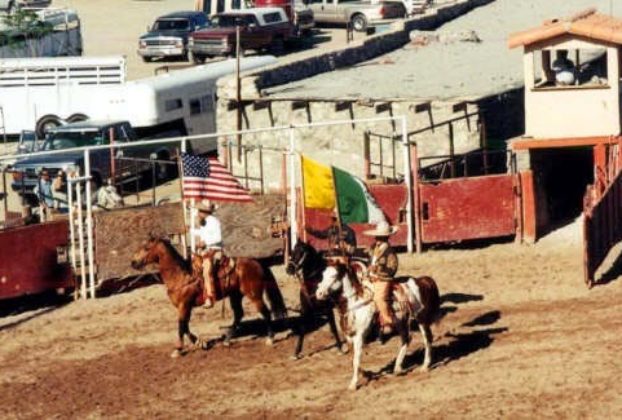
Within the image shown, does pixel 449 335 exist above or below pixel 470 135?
below

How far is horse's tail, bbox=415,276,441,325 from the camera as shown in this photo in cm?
2275

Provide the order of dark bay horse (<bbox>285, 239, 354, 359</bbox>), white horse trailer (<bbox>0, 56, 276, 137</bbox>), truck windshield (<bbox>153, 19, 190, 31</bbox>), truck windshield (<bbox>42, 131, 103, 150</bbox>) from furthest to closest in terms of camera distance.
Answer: truck windshield (<bbox>153, 19, 190, 31</bbox>) < white horse trailer (<bbox>0, 56, 276, 137</bbox>) < truck windshield (<bbox>42, 131, 103, 150</bbox>) < dark bay horse (<bbox>285, 239, 354, 359</bbox>)

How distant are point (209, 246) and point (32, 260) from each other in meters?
4.64

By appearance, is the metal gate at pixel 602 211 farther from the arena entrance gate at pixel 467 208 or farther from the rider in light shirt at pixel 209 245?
the rider in light shirt at pixel 209 245

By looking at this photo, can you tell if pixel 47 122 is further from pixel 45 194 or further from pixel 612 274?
pixel 612 274

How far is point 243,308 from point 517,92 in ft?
33.8

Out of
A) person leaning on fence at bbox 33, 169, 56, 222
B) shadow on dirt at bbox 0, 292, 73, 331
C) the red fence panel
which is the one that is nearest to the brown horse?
shadow on dirt at bbox 0, 292, 73, 331

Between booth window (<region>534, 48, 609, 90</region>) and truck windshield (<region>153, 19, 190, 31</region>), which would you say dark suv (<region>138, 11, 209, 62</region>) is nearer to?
truck windshield (<region>153, 19, 190, 31</region>)

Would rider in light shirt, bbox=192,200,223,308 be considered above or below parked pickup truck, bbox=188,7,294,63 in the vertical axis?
below

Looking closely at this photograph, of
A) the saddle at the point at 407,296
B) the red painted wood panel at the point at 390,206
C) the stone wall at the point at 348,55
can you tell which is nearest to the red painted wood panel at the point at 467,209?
the red painted wood panel at the point at 390,206

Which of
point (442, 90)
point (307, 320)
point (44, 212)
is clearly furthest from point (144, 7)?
point (307, 320)

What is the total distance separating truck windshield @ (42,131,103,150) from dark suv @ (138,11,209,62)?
17923mm

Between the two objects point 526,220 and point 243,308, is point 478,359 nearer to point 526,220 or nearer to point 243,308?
point 243,308

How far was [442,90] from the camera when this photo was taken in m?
35.8
